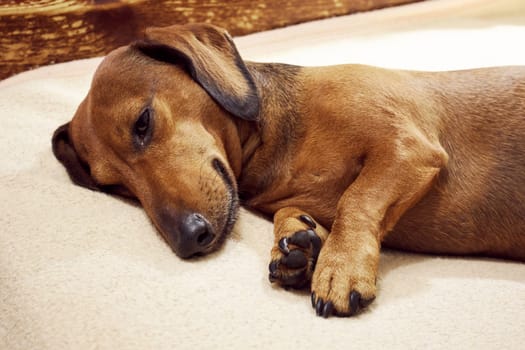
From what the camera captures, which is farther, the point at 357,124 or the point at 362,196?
the point at 357,124

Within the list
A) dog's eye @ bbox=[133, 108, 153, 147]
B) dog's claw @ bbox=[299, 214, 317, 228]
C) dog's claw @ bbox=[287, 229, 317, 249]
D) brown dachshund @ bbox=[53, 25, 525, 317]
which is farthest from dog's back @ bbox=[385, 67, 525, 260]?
dog's eye @ bbox=[133, 108, 153, 147]

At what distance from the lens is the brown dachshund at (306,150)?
5.99ft

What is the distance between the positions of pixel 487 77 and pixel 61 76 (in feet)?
6.64

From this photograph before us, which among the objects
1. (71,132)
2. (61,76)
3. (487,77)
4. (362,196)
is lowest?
(61,76)

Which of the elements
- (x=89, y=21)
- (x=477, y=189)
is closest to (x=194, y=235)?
(x=477, y=189)

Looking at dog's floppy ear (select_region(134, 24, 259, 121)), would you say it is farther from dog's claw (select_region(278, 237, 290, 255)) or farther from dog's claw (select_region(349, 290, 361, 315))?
dog's claw (select_region(349, 290, 361, 315))

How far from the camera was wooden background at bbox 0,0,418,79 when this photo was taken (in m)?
3.01

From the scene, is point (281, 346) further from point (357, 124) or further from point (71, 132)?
point (71, 132)

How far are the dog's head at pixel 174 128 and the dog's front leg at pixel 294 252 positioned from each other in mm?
188

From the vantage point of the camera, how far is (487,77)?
2244 mm

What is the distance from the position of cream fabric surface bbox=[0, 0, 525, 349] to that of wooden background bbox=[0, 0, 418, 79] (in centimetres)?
80

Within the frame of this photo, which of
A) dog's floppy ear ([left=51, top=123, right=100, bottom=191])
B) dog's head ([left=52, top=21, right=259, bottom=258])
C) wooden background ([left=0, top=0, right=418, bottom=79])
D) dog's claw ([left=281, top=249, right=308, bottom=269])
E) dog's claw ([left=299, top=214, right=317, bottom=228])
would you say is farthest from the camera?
wooden background ([left=0, top=0, right=418, bottom=79])

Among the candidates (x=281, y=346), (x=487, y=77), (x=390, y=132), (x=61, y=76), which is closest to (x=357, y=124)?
(x=390, y=132)

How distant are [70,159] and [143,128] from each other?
463 millimetres
